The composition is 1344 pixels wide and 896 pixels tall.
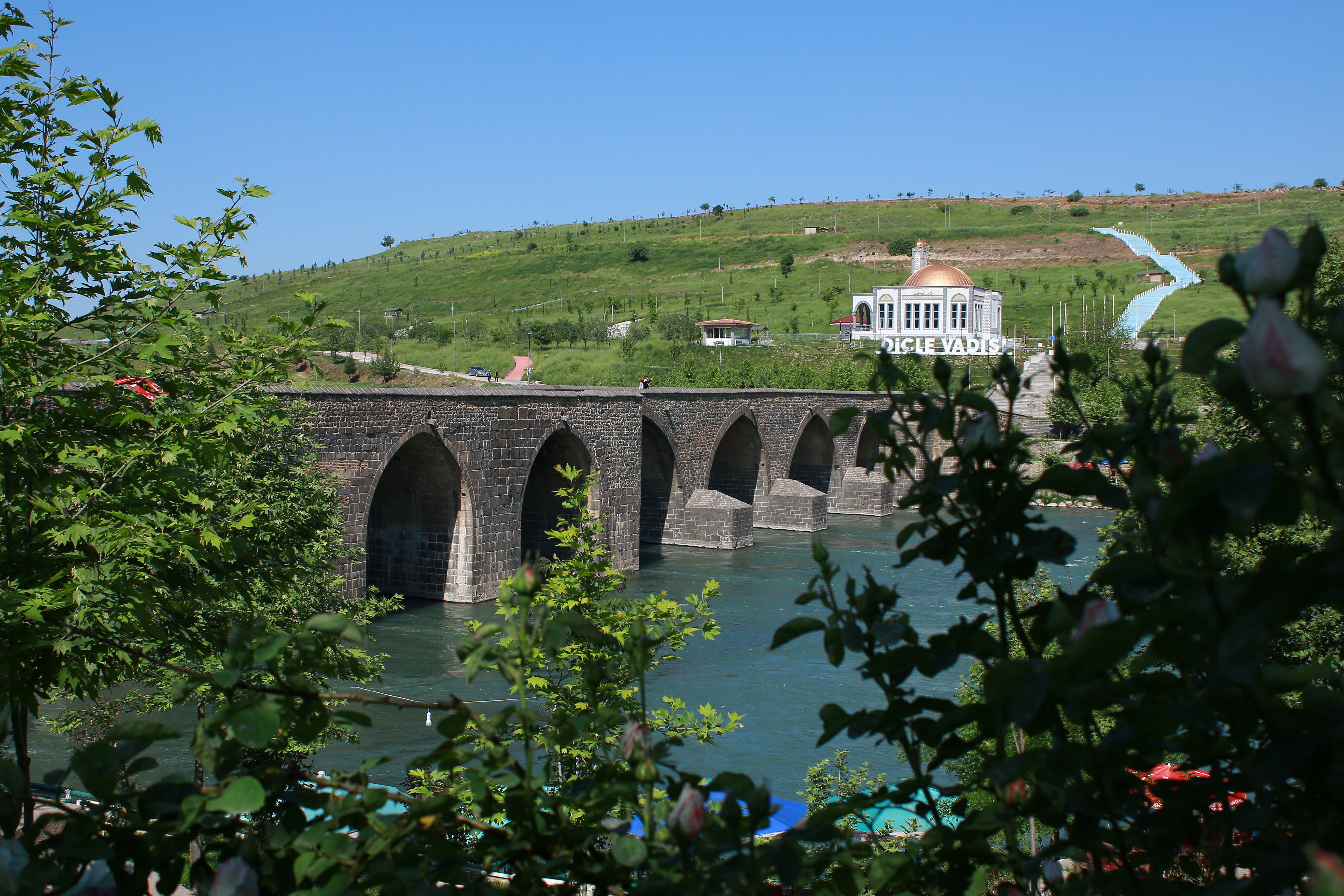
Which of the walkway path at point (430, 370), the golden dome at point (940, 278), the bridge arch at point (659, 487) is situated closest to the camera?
the bridge arch at point (659, 487)

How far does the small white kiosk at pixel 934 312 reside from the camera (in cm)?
5197

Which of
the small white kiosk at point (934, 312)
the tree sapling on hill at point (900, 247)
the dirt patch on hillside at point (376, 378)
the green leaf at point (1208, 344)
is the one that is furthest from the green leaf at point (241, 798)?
the tree sapling on hill at point (900, 247)

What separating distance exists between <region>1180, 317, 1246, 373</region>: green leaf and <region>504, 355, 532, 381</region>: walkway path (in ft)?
160

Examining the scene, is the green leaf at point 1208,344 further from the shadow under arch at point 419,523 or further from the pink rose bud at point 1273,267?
the shadow under arch at point 419,523

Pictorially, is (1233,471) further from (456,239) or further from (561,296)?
(456,239)

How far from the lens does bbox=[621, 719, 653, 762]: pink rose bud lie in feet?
4.58

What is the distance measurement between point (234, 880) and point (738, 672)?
15.3 metres

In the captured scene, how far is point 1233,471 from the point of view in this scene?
0.90 metres

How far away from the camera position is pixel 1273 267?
0.95m

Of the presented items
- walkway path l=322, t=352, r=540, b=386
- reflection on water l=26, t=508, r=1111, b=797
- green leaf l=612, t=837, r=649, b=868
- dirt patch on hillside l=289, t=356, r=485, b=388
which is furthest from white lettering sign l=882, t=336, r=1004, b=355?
green leaf l=612, t=837, r=649, b=868

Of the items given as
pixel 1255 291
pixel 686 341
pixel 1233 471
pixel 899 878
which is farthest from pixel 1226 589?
pixel 686 341

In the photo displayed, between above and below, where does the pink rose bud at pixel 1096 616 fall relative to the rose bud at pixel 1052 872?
above

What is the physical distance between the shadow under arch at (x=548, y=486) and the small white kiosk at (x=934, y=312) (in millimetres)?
30696

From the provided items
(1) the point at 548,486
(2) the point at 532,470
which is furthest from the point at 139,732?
(1) the point at 548,486
